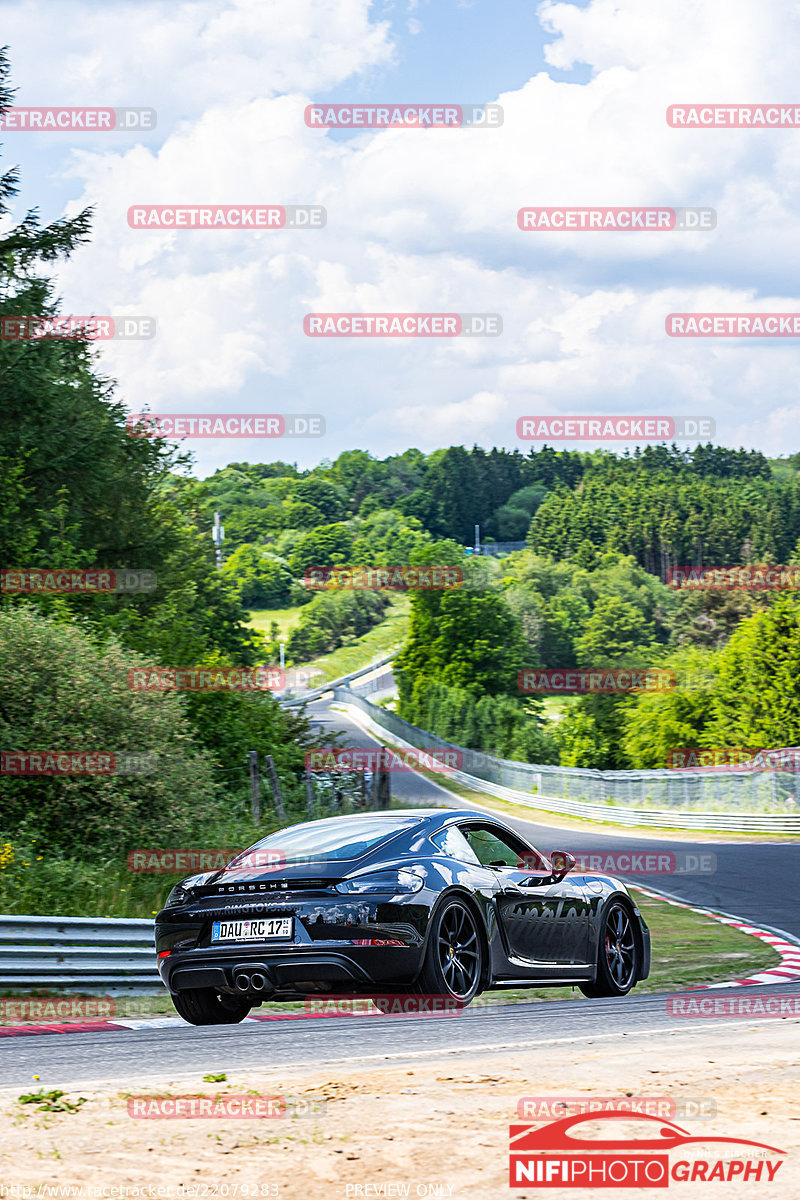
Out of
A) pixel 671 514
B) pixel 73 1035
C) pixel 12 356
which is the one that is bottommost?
pixel 73 1035

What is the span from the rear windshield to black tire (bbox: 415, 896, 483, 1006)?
0.59m

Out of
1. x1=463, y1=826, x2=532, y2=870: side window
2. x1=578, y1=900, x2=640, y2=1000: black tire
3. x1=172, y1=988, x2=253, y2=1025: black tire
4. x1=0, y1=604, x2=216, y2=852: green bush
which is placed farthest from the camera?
x1=0, y1=604, x2=216, y2=852: green bush

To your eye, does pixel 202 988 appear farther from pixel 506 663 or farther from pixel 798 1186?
pixel 506 663

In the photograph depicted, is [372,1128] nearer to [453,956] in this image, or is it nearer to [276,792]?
[453,956]

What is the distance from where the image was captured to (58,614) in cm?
1873

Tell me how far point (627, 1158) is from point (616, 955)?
5358 mm

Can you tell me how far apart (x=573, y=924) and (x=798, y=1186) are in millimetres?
4908

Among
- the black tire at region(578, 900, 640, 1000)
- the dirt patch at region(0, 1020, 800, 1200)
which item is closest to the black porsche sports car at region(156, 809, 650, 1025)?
the black tire at region(578, 900, 640, 1000)

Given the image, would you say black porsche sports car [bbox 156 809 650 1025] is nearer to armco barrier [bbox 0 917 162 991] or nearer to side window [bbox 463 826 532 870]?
side window [bbox 463 826 532 870]

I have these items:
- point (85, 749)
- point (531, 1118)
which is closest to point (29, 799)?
point (85, 749)

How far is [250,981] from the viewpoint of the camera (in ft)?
24.3

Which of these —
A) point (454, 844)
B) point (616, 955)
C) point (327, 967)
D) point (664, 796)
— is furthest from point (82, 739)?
point (664, 796)

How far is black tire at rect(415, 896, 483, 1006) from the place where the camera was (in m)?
7.43

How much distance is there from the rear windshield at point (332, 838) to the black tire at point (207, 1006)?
2.63 ft
